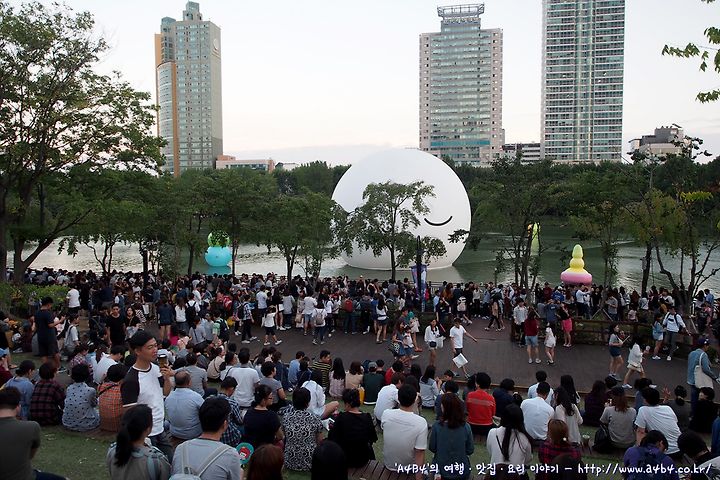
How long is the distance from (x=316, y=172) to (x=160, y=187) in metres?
A: 51.7

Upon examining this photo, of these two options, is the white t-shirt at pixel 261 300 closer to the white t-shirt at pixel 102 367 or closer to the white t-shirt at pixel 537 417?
the white t-shirt at pixel 102 367

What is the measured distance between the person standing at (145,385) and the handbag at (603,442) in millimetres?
5208

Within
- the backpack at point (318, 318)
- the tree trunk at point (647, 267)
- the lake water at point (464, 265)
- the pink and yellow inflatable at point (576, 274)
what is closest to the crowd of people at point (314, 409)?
the backpack at point (318, 318)

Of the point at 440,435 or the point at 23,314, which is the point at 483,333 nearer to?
the point at 440,435

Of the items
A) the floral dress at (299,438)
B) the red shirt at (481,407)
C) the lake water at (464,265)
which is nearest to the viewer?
the floral dress at (299,438)

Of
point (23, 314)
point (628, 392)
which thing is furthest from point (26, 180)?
point (628, 392)

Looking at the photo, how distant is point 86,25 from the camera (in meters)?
15.2

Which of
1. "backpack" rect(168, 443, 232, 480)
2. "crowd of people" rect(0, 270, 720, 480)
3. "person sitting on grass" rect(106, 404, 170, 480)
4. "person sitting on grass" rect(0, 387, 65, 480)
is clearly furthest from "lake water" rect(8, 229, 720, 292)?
"person sitting on grass" rect(0, 387, 65, 480)

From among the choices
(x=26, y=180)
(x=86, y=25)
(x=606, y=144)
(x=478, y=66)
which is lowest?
(x=26, y=180)

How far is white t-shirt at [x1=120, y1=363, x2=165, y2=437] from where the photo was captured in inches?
200

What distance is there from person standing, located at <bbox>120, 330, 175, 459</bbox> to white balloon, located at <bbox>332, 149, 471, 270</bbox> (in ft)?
73.5

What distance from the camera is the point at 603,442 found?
7.01 metres

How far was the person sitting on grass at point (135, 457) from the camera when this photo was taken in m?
3.67

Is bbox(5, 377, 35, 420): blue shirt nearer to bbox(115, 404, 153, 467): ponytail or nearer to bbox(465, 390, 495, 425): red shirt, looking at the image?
bbox(115, 404, 153, 467): ponytail
